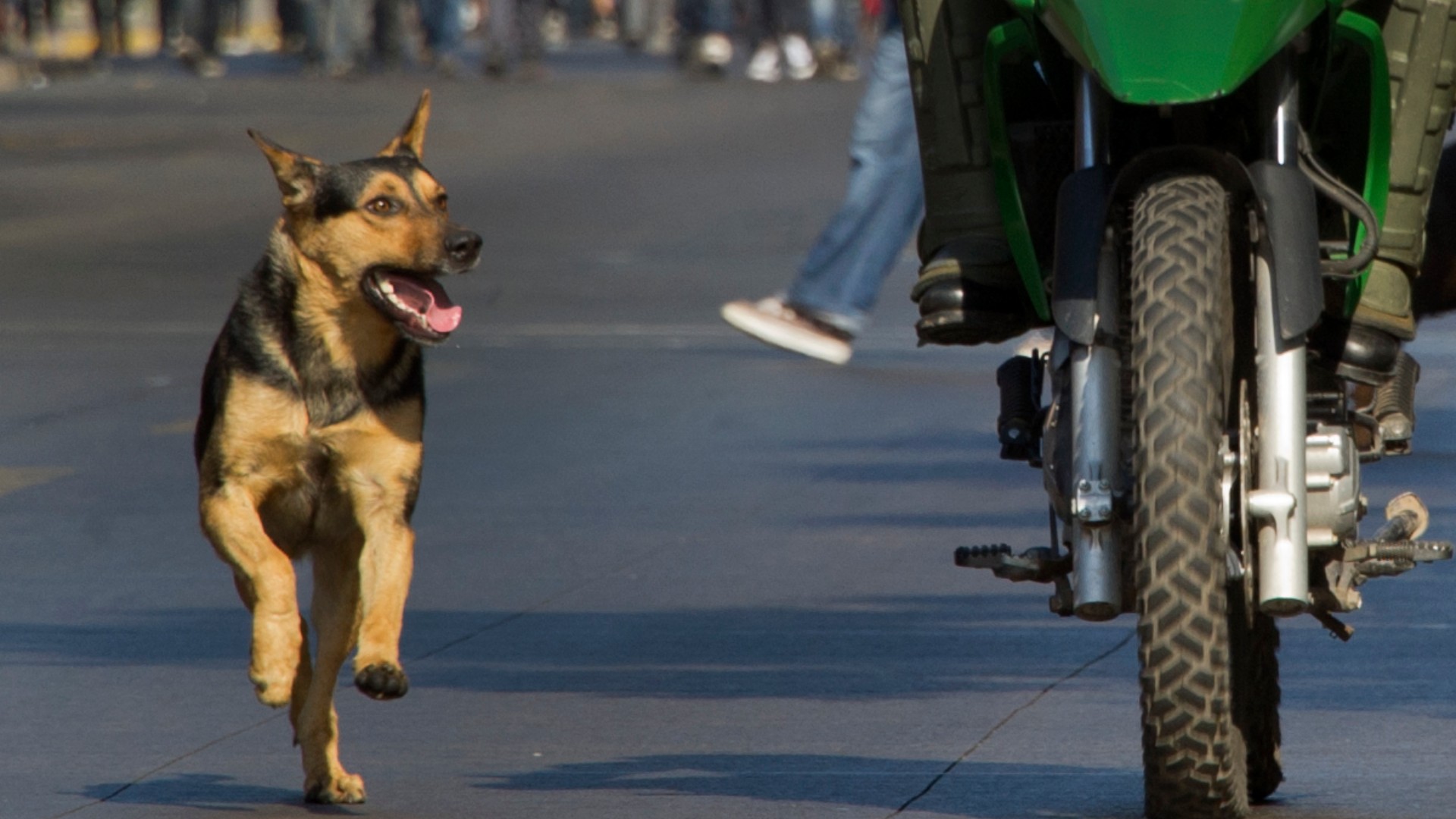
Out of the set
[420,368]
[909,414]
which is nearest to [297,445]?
[420,368]

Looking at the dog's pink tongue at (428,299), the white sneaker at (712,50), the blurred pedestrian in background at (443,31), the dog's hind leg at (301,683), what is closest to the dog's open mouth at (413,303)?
the dog's pink tongue at (428,299)

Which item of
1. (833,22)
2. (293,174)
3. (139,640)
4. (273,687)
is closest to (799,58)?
(833,22)

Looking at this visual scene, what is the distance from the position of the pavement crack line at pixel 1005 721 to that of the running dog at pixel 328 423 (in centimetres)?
92

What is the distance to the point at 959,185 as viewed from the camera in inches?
203

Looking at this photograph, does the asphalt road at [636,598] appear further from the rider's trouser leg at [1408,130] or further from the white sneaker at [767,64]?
the white sneaker at [767,64]

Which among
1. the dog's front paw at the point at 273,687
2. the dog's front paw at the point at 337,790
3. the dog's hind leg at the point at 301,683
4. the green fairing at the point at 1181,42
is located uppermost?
the green fairing at the point at 1181,42

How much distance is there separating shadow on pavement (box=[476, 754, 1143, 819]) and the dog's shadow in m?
0.34

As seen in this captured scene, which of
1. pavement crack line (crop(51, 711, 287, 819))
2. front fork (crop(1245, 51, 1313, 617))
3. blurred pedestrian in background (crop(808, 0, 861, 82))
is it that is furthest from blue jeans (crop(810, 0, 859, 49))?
front fork (crop(1245, 51, 1313, 617))

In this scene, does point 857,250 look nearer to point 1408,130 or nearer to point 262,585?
point 262,585

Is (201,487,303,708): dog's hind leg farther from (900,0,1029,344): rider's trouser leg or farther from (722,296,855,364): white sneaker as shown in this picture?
(722,296,855,364): white sneaker

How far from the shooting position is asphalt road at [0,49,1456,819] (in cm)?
541

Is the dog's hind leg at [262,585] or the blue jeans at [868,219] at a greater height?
the dog's hind leg at [262,585]

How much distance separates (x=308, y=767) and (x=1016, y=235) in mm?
1566

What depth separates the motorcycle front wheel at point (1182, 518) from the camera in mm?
4324
